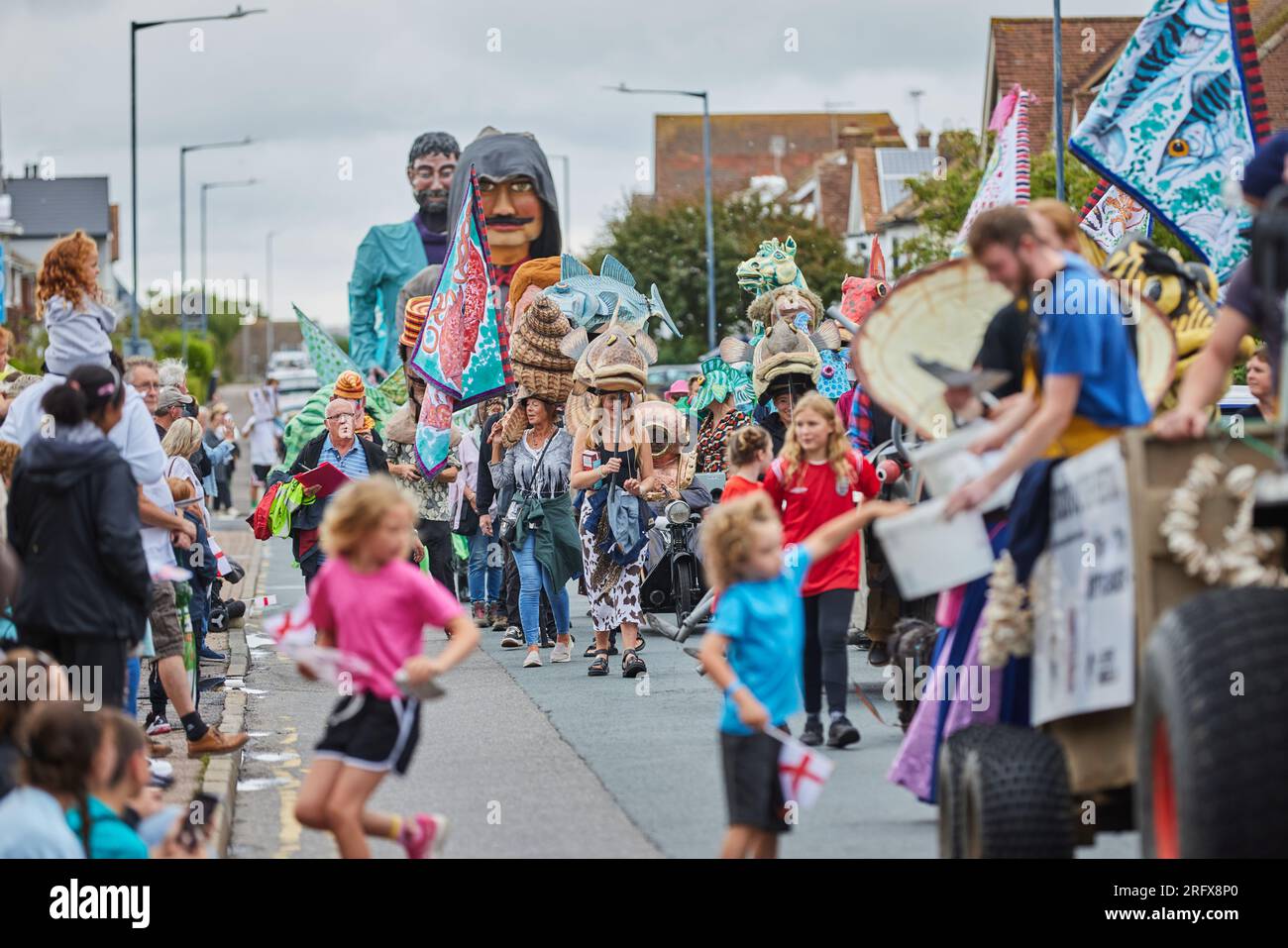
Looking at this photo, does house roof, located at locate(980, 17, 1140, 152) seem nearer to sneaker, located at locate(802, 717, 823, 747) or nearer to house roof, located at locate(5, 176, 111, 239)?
sneaker, located at locate(802, 717, 823, 747)

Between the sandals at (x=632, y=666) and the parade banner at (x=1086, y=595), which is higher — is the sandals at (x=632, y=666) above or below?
below

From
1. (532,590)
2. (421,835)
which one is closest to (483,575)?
(532,590)

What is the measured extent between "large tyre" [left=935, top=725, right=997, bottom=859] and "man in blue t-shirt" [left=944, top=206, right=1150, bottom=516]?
655 millimetres

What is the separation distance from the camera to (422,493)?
1664 centimetres

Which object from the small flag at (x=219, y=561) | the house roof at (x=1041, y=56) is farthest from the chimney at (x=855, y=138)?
the small flag at (x=219, y=561)

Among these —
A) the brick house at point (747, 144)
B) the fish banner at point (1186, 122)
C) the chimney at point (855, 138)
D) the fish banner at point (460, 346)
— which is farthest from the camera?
the brick house at point (747, 144)

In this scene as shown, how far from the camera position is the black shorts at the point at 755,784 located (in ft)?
21.5

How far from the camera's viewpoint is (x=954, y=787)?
6414mm

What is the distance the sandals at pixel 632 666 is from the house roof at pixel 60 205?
9687cm

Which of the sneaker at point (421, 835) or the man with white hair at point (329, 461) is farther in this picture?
the man with white hair at point (329, 461)

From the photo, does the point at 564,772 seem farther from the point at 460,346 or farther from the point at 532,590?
the point at 460,346

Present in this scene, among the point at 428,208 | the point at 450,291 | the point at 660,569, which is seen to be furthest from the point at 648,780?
the point at 428,208

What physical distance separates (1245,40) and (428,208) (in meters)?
11.6

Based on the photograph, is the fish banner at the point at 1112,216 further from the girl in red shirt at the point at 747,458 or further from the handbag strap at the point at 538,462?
the girl in red shirt at the point at 747,458
